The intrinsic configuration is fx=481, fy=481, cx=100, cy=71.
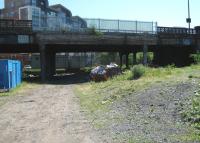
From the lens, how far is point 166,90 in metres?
18.2

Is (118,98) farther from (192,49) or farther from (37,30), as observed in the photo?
(192,49)

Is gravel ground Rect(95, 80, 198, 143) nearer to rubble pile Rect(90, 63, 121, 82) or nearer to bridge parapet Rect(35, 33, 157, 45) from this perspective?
rubble pile Rect(90, 63, 121, 82)

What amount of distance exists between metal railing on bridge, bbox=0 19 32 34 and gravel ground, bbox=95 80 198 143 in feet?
83.3

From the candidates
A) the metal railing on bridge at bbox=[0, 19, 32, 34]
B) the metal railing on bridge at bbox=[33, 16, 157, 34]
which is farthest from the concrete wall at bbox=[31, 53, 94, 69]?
the metal railing on bridge at bbox=[0, 19, 32, 34]

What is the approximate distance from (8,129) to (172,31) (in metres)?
42.2

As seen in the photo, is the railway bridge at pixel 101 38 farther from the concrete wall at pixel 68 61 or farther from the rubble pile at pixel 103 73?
the concrete wall at pixel 68 61

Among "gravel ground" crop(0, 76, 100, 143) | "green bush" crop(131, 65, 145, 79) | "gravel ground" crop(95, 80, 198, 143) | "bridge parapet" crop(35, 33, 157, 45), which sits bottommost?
"gravel ground" crop(0, 76, 100, 143)

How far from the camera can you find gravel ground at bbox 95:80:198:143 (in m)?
11.5

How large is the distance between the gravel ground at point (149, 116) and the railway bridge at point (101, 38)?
2541 cm

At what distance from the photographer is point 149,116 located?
1420 cm

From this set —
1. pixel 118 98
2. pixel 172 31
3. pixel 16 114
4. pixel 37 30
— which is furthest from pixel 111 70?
pixel 16 114

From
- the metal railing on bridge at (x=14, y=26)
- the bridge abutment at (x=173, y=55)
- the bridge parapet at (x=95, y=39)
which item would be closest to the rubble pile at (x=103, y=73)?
the bridge parapet at (x=95, y=39)

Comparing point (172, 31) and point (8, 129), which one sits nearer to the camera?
point (8, 129)

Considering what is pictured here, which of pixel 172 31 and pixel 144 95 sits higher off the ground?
pixel 172 31
